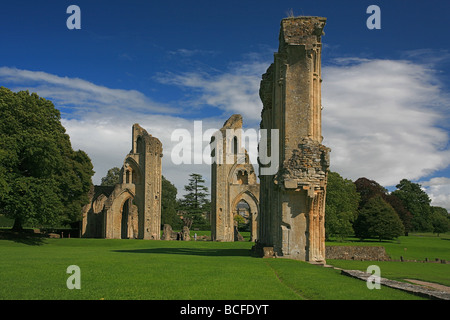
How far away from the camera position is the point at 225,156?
135ft

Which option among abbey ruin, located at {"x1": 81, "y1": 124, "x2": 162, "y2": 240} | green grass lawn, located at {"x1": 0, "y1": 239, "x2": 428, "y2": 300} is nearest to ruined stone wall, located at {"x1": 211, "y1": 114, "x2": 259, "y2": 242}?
abbey ruin, located at {"x1": 81, "y1": 124, "x2": 162, "y2": 240}

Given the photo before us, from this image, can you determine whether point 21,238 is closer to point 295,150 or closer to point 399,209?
point 295,150

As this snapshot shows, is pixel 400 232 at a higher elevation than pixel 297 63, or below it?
below

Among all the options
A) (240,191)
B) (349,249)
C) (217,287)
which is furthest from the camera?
(240,191)

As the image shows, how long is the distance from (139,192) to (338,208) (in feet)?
65.1

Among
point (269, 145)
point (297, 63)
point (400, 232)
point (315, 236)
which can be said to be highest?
point (297, 63)

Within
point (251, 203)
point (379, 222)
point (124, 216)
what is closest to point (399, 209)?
point (379, 222)

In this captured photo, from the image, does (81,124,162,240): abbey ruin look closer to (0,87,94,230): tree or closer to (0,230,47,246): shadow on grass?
(0,230,47,246): shadow on grass

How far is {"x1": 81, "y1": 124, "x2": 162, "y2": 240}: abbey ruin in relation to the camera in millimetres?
41031

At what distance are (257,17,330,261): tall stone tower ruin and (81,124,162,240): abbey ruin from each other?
2321cm

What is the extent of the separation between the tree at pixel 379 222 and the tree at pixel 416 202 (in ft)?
75.6
